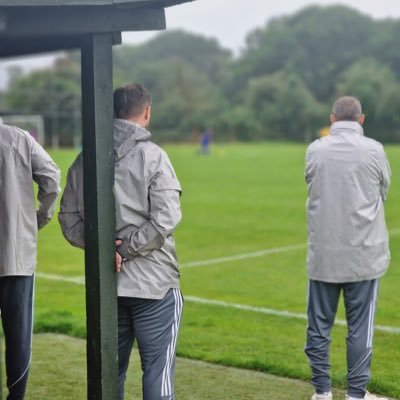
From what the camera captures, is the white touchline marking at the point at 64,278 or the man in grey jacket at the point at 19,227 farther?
the white touchline marking at the point at 64,278

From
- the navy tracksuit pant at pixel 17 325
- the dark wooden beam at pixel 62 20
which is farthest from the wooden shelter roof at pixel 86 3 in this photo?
the navy tracksuit pant at pixel 17 325

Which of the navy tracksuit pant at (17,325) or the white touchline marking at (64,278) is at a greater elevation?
the navy tracksuit pant at (17,325)

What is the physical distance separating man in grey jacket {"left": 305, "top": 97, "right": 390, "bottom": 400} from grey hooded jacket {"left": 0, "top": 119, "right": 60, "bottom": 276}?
1.78m

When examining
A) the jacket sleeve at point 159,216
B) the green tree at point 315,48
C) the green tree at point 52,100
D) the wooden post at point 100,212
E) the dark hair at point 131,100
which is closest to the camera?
the jacket sleeve at point 159,216

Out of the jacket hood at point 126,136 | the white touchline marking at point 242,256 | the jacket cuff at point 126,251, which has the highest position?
the jacket hood at point 126,136

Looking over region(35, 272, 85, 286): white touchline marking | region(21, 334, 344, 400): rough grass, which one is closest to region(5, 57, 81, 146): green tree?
region(35, 272, 85, 286): white touchline marking

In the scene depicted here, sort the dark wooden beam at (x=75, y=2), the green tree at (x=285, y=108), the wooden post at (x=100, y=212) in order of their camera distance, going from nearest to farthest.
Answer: the dark wooden beam at (x=75, y=2), the wooden post at (x=100, y=212), the green tree at (x=285, y=108)

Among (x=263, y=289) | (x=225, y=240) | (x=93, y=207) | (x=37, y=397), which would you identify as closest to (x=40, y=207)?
(x=93, y=207)

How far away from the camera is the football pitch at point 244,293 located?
23.3 feet

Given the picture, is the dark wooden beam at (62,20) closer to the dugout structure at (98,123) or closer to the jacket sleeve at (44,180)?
the dugout structure at (98,123)

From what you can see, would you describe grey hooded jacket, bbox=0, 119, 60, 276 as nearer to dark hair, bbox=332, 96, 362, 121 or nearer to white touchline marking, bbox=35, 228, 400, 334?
dark hair, bbox=332, 96, 362, 121

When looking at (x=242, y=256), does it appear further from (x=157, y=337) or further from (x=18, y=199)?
(x=157, y=337)

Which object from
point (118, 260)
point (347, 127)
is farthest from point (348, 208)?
point (118, 260)

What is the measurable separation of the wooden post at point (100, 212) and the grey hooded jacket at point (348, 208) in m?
1.58
